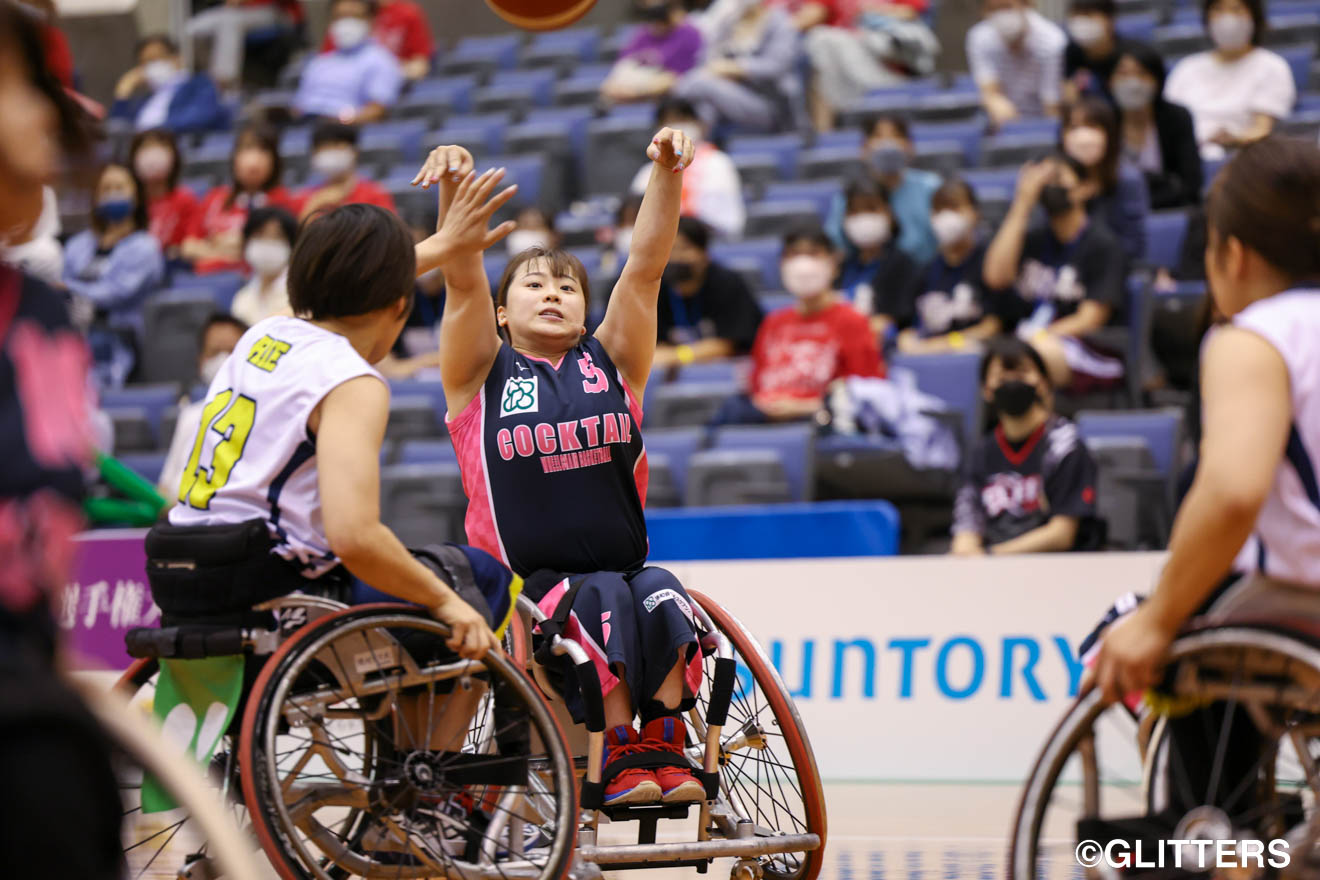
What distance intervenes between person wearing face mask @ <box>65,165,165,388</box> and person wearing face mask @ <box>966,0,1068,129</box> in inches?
199

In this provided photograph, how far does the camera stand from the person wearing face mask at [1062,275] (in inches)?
277

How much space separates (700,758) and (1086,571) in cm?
249

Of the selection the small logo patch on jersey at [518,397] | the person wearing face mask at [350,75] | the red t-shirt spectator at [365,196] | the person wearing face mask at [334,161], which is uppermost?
the person wearing face mask at [350,75]

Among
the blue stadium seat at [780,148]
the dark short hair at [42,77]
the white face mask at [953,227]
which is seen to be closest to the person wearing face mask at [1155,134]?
the white face mask at [953,227]

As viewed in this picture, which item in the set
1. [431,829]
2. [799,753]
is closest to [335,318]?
[431,829]

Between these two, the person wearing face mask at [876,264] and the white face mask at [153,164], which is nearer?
the person wearing face mask at [876,264]

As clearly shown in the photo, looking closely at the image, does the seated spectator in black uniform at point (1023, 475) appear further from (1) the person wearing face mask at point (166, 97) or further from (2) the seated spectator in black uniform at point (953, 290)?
(1) the person wearing face mask at point (166, 97)

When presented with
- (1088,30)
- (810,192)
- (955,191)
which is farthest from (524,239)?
(1088,30)

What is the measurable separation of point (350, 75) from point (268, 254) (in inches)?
167

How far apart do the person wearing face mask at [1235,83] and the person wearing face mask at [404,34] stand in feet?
20.3

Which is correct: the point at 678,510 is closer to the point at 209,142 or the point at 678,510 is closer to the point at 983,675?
the point at 983,675

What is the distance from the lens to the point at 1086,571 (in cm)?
546

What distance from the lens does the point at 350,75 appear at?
39.3 feet

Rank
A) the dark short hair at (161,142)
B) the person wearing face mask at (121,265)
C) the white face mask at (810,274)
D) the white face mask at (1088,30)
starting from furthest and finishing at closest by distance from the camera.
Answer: the dark short hair at (161,142)
the person wearing face mask at (121,265)
the white face mask at (1088,30)
the white face mask at (810,274)
